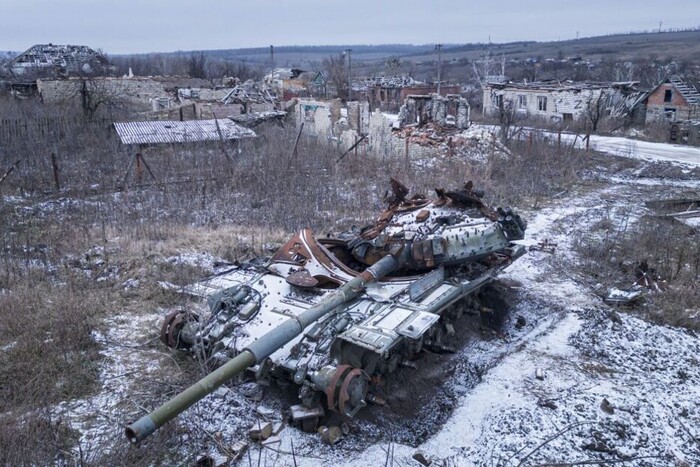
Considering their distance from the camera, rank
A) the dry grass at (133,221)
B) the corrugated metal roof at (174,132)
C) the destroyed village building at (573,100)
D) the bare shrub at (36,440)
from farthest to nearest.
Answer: the destroyed village building at (573,100)
the corrugated metal roof at (174,132)
the dry grass at (133,221)
the bare shrub at (36,440)

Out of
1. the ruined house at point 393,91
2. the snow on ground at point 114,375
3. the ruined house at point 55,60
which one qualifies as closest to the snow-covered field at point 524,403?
the snow on ground at point 114,375

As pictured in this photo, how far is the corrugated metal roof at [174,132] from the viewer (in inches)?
715

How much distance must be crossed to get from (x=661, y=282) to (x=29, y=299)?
28.3 feet

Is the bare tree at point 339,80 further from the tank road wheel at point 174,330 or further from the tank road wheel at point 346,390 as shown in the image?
the tank road wheel at point 346,390

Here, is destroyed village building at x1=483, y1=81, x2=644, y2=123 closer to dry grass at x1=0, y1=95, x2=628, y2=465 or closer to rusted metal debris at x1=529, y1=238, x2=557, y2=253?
dry grass at x1=0, y1=95, x2=628, y2=465

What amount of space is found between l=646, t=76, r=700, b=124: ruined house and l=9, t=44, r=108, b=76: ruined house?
115ft

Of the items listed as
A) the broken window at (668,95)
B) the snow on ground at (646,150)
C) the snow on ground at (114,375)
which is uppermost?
the broken window at (668,95)

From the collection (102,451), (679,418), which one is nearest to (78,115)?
(102,451)

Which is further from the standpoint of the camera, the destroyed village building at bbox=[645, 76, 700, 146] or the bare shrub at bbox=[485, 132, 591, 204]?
the destroyed village building at bbox=[645, 76, 700, 146]

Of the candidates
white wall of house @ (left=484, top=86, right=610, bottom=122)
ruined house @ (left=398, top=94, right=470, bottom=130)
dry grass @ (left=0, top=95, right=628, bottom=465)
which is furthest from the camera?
white wall of house @ (left=484, top=86, right=610, bottom=122)

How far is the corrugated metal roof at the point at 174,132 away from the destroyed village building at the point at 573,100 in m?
16.7

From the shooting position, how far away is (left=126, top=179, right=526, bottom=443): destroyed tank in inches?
192

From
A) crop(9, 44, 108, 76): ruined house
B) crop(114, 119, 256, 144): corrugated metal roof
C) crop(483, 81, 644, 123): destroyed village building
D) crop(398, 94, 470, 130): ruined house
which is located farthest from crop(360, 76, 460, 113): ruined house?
crop(114, 119, 256, 144): corrugated metal roof

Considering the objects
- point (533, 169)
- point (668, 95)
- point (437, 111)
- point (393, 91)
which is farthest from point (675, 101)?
point (393, 91)
